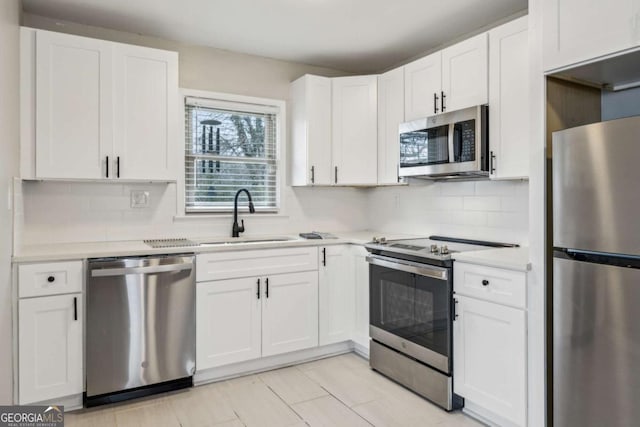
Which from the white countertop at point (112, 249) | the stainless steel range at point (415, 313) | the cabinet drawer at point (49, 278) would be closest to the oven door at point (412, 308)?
the stainless steel range at point (415, 313)

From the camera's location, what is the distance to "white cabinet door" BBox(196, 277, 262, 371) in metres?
2.82

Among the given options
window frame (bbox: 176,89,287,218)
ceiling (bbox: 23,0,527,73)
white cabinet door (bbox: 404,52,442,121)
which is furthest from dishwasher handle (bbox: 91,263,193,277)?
white cabinet door (bbox: 404,52,442,121)

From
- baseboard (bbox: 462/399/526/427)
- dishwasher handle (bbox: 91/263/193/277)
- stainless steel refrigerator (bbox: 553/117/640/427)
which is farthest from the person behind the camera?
dishwasher handle (bbox: 91/263/193/277)

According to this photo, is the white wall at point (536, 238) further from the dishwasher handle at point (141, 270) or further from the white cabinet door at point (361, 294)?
the dishwasher handle at point (141, 270)

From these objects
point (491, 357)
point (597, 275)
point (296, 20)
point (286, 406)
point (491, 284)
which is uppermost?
point (296, 20)

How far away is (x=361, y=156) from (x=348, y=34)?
968mm

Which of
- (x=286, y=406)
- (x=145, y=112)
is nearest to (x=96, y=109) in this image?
Result: (x=145, y=112)

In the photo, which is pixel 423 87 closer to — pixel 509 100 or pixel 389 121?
pixel 389 121

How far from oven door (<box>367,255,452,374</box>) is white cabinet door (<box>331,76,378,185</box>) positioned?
85 centimetres

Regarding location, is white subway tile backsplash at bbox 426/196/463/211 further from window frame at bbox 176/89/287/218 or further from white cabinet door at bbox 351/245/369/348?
window frame at bbox 176/89/287/218

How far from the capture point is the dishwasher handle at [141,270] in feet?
8.12

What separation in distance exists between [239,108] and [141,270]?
1658 mm

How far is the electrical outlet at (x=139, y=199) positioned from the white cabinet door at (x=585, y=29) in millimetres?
2726

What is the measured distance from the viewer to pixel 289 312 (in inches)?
123
